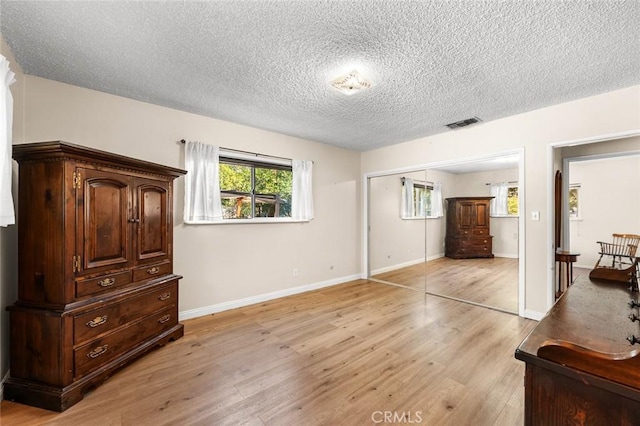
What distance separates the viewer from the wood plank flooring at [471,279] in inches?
143

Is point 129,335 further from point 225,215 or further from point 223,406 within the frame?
point 225,215

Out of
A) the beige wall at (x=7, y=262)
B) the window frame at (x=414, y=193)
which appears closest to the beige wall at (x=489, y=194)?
the window frame at (x=414, y=193)

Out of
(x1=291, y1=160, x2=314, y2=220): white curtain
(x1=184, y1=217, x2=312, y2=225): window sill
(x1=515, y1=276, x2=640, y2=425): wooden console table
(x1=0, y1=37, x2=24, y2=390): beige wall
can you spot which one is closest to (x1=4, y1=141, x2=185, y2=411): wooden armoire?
(x1=0, y1=37, x2=24, y2=390): beige wall

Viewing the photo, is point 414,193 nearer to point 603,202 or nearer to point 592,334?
point 603,202

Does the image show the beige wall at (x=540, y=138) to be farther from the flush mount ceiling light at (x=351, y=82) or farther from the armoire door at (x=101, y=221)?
the armoire door at (x=101, y=221)

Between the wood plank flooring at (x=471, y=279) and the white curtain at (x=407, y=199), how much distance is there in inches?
38.0

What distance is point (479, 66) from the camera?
218 centimetres

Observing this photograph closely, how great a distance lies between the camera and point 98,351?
6.44 ft

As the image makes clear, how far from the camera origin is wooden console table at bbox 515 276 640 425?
75 centimetres

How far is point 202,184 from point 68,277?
1666mm

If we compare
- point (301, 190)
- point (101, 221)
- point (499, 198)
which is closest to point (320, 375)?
point (101, 221)

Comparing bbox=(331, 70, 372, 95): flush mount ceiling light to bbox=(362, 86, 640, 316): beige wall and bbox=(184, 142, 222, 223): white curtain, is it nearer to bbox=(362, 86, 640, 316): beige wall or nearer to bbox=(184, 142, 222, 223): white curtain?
bbox=(184, 142, 222, 223): white curtain

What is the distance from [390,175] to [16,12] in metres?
4.65

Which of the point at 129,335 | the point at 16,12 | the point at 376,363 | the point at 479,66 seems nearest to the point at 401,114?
the point at 479,66
